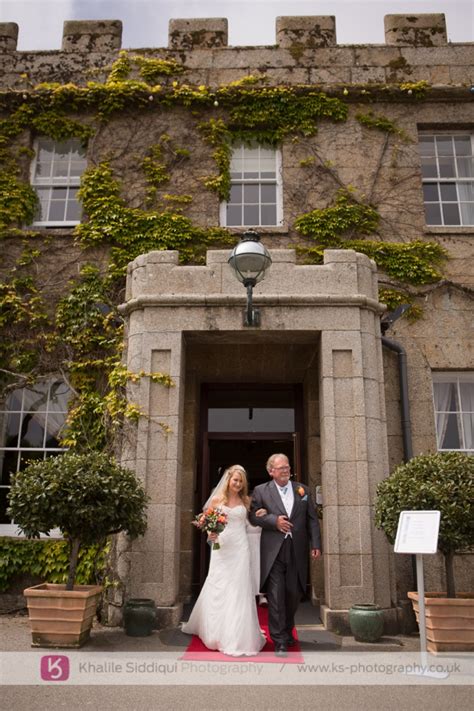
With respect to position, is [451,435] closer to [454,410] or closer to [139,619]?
[454,410]

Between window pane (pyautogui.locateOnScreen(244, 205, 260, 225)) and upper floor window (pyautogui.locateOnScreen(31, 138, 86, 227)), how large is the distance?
293 cm

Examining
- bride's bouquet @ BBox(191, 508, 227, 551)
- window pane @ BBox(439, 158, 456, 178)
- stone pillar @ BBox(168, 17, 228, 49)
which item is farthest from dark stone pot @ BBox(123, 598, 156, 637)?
stone pillar @ BBox(168, 17, 228, 49)

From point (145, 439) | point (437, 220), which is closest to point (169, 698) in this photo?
point (145, 439)

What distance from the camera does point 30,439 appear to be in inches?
379

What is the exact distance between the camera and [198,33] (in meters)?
11.2

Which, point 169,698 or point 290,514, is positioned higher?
point 290,514

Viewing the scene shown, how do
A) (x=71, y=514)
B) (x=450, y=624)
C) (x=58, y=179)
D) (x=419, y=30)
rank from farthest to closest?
(x=419, y=30)
(x=58, y=179)
(x=71, y=514)
(x=450, y=624)

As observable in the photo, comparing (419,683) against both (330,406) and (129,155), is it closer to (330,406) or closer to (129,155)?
(330,406)

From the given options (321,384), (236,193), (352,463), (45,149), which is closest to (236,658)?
(352,463)

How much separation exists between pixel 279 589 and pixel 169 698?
187 cm

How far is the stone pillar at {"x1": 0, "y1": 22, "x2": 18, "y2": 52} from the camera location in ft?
37.2

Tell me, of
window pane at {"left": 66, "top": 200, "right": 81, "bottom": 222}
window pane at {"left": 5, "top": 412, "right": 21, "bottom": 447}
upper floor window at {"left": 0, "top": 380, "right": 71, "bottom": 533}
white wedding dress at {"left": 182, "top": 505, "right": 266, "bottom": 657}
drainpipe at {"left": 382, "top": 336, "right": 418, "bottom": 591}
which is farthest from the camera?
window pane at {"left": 66, "top": 200, "right": 81, "bottom": 222}

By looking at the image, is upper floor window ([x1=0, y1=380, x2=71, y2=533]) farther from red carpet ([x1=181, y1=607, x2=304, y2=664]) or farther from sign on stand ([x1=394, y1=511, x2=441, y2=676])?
sign on stand ([x1=394, y1=511, x2=441, y2=676])

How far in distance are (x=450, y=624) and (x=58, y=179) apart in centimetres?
930
